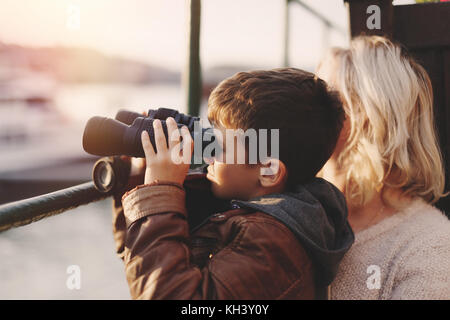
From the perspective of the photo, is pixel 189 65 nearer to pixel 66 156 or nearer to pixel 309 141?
pixel 309 141

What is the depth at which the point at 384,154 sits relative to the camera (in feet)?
3.66

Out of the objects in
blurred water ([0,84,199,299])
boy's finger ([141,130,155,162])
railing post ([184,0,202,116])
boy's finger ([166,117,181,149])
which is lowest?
blurred water ([0,84,199,299])

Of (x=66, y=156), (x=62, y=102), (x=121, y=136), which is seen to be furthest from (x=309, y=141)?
(x=66, y=156)

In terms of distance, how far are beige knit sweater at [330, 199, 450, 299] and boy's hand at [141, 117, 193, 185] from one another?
0.47m

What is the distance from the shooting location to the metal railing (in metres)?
0.67

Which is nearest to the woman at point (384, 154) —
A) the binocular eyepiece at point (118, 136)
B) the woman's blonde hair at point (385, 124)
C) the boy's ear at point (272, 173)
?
the woman's blonde hair at point (385, 124)

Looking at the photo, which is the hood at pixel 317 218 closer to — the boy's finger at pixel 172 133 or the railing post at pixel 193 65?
the boy's finger at pixel 172 133

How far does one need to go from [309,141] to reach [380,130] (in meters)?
0.30

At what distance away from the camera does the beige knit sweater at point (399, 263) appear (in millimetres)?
949

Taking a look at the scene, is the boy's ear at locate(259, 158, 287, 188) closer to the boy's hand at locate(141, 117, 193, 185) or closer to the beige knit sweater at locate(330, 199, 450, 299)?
the boy's hand at locate(141, 117, 193, 185)

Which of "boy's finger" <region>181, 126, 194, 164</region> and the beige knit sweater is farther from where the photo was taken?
the beige knit sweater

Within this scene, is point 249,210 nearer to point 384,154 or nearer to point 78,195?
point 78,195

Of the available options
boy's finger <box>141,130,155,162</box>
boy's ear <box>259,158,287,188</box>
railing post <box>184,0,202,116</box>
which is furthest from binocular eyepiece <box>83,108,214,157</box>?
railing post <box>184,0,202,116</box>
